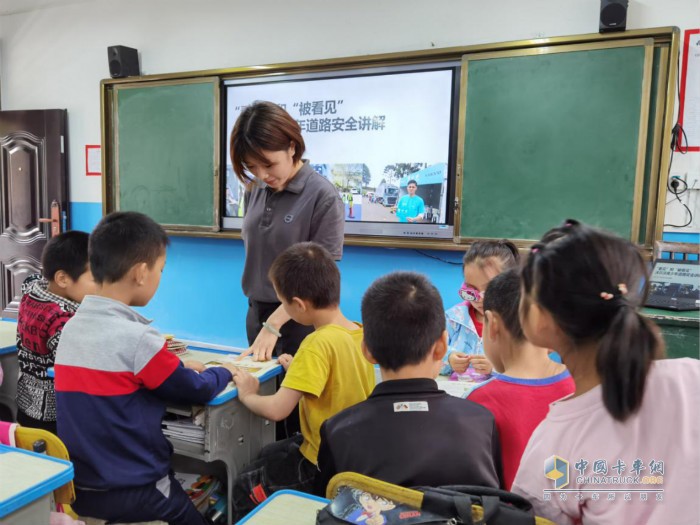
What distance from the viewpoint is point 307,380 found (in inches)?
58.7

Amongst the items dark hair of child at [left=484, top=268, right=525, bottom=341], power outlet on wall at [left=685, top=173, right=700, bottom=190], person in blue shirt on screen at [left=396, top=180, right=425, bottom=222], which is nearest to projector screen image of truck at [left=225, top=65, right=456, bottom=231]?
person in blue shirt on screen at [left=396, top=180, right=425, bottom=222]

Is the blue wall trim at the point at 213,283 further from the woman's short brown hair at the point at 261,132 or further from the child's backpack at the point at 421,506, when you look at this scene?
the child's backpack at the point at 421,506

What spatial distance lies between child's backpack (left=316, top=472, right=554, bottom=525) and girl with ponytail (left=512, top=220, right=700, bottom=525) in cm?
10

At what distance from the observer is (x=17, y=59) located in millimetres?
4918

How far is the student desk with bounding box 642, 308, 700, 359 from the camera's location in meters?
2.09

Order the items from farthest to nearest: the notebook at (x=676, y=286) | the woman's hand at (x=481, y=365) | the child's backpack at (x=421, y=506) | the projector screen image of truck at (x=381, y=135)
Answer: the projector screen image of truck at (x=381, y=135), the notebook at (x=676, y=286), the woman's hand at (x=481, y=365), the child's backpack at (x=421, y=506)

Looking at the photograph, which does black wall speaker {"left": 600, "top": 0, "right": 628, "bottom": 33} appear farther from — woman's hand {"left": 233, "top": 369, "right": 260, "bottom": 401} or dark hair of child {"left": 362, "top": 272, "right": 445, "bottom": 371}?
woman's hand {"left": 233, "top": 369, "right": 260, "bottom": 401}

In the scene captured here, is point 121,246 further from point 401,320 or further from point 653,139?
point 653,139

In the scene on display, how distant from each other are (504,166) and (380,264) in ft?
3.31

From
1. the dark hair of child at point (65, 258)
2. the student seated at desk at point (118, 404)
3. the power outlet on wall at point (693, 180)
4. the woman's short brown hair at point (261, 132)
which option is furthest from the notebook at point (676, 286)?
the dark hair of child at point (65, 258)

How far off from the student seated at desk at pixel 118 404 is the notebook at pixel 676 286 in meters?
1.82

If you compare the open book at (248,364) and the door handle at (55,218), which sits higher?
the door handle at (55,218)

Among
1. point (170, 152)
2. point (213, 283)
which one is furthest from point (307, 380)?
point (170, 152)

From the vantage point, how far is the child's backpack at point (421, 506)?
0.75 meters
